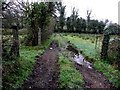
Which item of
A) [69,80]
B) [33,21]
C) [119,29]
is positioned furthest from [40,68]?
[33,21]

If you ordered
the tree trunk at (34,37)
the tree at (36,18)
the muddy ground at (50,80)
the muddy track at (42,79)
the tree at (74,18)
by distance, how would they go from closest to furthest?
the muddy track at (42,79)
the muddy ground at (50,80)
the tree at (36,18)
the tree trunk at (34,37)
the tree at (74,18)

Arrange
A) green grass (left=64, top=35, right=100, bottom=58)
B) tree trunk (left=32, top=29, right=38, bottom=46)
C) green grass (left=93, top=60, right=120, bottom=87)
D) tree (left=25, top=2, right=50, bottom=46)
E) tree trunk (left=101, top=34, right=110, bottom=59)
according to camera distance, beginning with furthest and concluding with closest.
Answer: tree trunk (left=32, top=29, right=38, bottom=46), tree (left=25, top=2, right=50, bottom=46), green grass (left=64, top=35, right=100, bottom=58), tree trunk (left=101, top=34, right=110, bottom=59), green grass (left=93, top=60, right=120, bottom=87)

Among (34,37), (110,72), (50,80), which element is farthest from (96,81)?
(34,37)

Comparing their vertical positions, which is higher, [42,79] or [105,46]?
[105,46]

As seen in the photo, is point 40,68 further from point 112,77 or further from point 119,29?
point 119,29

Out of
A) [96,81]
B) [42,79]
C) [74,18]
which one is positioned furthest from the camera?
[74,18]

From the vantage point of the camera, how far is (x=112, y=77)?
33.1ft

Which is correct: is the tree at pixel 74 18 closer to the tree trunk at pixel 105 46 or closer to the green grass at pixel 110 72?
the tree trunk at pixel 105 46

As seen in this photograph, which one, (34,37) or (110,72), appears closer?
(110,72)

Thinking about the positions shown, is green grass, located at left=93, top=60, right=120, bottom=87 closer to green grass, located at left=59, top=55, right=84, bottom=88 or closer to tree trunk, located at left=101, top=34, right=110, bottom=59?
tree trunk, located at left=101, top=34, right=110, bottom=59

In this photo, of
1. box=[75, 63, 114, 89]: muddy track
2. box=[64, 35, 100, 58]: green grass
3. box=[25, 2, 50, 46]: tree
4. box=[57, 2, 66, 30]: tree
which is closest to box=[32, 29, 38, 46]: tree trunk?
box=[25, 2, 50, 46]: tree

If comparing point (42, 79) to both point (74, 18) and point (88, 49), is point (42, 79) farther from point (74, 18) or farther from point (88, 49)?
point (74, 18)

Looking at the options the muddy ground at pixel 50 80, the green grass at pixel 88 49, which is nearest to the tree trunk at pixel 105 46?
the green grass at pixel 88 49

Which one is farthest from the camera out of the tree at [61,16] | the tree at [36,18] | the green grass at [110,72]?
the tree at [61,16]
